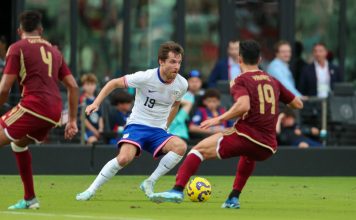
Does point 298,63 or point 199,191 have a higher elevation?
point 199,191

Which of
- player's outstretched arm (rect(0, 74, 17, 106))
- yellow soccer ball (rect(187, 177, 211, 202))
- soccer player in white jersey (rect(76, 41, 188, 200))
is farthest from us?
yellow soccer ball (rect(187, 177, 211, 202))

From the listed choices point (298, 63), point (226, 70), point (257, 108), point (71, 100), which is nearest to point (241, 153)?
point (257, 108)

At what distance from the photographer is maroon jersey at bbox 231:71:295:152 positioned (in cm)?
1227

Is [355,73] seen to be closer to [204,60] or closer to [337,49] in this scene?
[337,49]

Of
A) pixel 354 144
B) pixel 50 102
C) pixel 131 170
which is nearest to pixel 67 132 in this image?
pixel 50 102

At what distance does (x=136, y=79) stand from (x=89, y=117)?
246 inches

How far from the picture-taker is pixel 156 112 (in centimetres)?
1340

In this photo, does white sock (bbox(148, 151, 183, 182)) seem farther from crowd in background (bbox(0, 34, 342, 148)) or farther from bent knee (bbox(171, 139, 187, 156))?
crowd in background (bbox(0, 34, 342, 148))

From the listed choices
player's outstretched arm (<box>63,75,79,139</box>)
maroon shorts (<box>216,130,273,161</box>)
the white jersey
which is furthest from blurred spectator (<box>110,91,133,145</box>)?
player's outstretched arm (<box>63,75,79,139</box>)

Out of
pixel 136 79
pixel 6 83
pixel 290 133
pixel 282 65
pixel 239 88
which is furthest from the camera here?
pixel 282 65

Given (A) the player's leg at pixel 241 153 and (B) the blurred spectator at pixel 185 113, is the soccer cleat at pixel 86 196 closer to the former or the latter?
(A) the player's leg at pixel 241 153

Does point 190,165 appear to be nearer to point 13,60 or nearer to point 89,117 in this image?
point 13,60

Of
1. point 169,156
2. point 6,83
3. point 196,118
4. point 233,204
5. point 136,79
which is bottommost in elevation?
point 196,118

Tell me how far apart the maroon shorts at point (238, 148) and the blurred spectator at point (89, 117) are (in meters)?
6.92
